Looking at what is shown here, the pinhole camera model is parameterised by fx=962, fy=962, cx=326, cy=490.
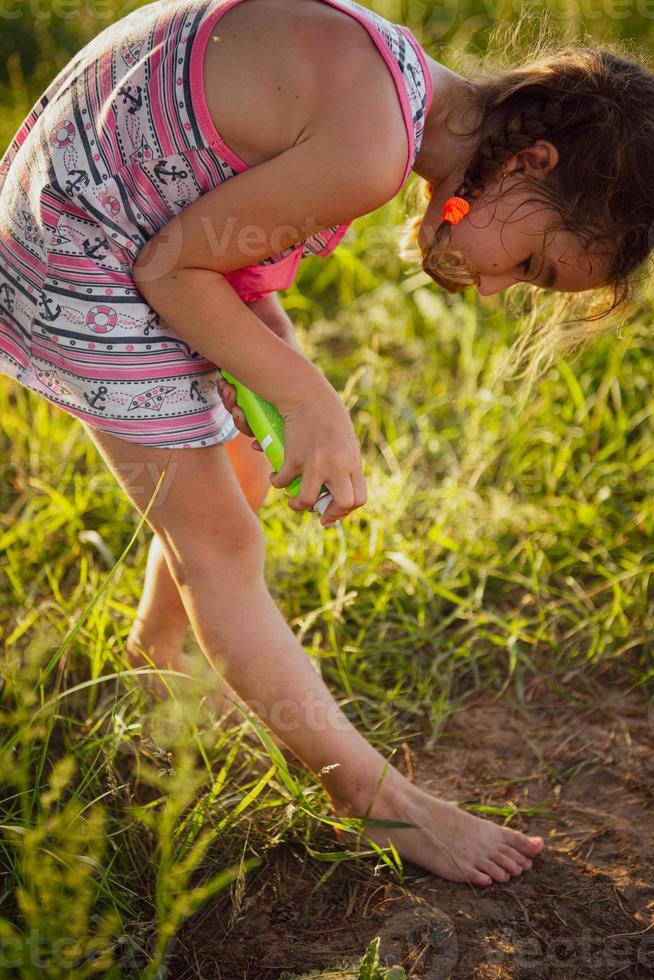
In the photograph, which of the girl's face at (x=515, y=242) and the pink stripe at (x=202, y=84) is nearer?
the pink stripe at (x=202, y=84)

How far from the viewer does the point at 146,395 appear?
1216 millimetres

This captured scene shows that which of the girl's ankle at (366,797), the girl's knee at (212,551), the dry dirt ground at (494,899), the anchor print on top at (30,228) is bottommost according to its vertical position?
the dry dirt ground at (494,899)

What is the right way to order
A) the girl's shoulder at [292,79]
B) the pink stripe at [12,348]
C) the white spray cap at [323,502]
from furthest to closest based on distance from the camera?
1. the pink stripe at [12,348]
2. the white spray cap at [323,502]
3. the girl's shoulder at [292,79]

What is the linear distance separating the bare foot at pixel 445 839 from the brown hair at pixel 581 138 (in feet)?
2.49

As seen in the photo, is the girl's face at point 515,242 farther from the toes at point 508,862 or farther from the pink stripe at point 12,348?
the toes at point 508,862

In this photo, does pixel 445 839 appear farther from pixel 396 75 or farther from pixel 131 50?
pixel 131 50

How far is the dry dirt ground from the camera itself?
3.95ft

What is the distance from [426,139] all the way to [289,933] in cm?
105

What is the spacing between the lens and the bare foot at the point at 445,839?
1329 mm

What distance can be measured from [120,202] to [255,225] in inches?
7.4

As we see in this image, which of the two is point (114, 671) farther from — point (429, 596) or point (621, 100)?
point (621, 100)

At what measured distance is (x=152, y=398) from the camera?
1.22m

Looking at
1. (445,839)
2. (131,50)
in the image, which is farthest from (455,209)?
(445,839)

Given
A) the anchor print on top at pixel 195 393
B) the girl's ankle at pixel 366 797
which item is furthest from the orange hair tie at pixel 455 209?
the girl's ankle at pixel 366 797
